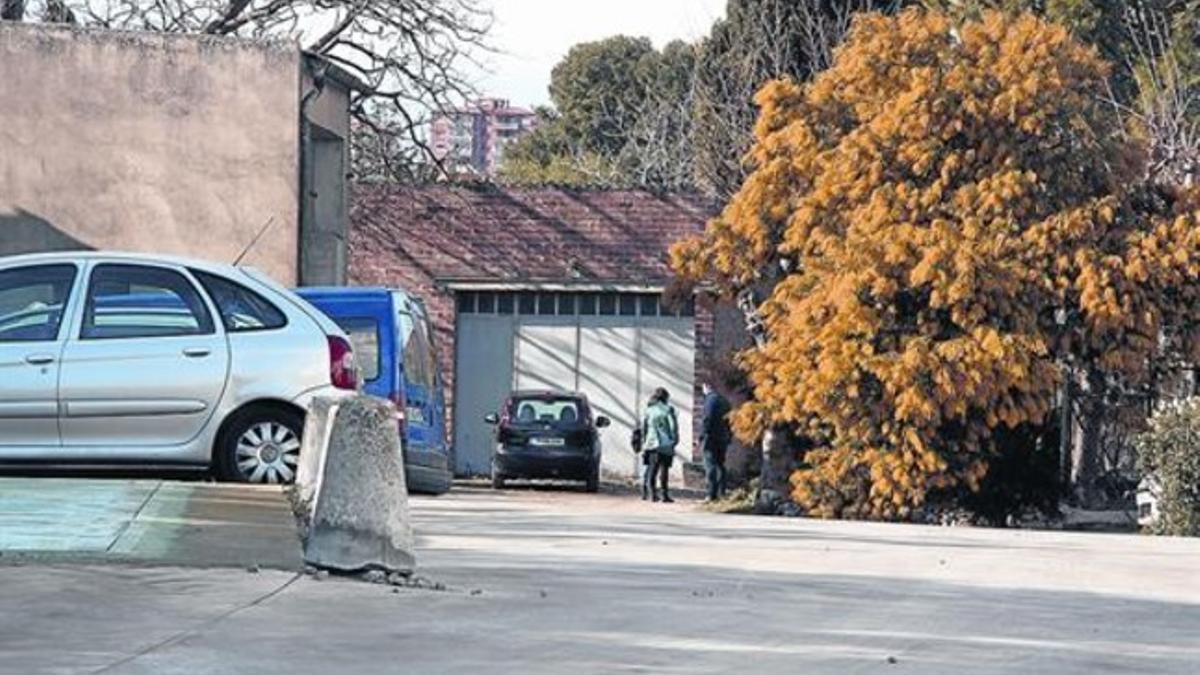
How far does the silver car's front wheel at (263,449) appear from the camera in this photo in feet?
49.9

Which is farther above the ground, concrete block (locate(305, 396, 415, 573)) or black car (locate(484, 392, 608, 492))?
black car (locate(484, 392, 608, 492))

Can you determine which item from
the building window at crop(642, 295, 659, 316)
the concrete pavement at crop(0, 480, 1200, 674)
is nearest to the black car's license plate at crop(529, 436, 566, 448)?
the building window at crop(642, 295, 659, 316)

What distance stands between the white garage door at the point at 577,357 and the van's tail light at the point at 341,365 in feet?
80.5

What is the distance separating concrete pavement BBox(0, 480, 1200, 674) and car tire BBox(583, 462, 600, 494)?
2118 cm

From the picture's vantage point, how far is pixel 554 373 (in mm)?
40188

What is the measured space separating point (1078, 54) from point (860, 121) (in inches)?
110

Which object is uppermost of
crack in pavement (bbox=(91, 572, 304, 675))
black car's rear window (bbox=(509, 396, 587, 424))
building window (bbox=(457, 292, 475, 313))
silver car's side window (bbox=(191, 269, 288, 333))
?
building window (bbox=(457, 292, 475, 313))

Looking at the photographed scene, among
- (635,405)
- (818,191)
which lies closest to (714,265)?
(818,191)

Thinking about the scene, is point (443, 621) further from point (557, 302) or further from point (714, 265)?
point (557, 302)

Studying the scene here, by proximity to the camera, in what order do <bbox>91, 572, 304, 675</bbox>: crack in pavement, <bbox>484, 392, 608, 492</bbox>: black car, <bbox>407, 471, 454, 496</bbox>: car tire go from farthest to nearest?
<bbox>484, 392, 608, 492</bbox>: black car, <bbox>407, 471, 454, 496</bbox>: car tire, <bbox>91, 572, 304, 675</bbox>: crack in pavement

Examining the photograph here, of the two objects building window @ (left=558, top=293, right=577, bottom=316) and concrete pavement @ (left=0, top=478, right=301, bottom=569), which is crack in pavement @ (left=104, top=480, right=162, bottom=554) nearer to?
concrete pavement @ (left=0, top=478, right=301, bottom=569)

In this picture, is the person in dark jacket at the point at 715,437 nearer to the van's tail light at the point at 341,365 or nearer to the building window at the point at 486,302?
the building window at the point at 486,302

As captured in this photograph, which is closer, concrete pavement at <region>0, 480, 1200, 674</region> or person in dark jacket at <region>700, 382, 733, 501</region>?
concrete pavement at <region>0, 480, 1200, 674</region>

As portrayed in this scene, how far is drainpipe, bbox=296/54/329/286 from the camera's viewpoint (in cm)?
2872
